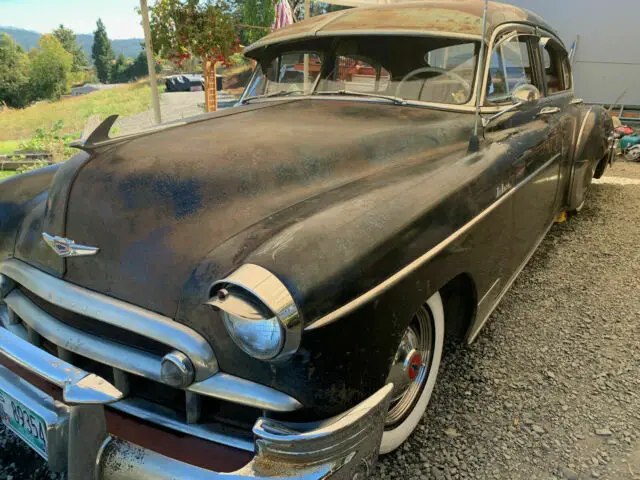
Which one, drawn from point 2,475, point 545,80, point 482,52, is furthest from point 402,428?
point 545,80

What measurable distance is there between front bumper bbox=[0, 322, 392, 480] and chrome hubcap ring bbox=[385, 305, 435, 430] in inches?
15.3

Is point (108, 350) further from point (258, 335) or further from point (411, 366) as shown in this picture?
point (411, 366)

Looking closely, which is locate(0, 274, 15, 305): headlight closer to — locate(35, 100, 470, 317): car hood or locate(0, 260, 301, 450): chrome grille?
locate(0, 260, 301, 450): chrome grille

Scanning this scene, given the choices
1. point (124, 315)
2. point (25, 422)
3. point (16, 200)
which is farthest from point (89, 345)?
point (16, 200)

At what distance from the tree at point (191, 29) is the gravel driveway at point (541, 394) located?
5.10 meters

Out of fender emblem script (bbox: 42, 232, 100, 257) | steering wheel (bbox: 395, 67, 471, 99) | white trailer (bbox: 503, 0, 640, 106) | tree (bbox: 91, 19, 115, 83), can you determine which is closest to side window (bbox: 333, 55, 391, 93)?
steering wheel (bbox: 395, 67, 471, 99)

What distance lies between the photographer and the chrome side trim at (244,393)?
129 cm

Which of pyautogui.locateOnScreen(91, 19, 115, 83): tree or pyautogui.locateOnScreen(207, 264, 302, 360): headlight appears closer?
pyautogui.locateOnScreen(207, 264, 302, 360): headlight

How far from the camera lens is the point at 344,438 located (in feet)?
4.31

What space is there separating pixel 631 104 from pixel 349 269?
10.4 m

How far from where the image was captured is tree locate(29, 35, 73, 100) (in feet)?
159

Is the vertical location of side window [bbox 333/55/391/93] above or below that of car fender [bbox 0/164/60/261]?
above

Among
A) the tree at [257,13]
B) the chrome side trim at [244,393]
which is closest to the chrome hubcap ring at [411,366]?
the chrome side trim at [244,393]

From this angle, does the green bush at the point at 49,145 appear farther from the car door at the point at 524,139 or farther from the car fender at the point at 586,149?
the car fender at the point at 586,149
